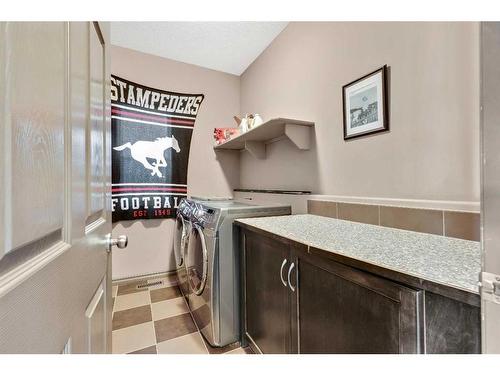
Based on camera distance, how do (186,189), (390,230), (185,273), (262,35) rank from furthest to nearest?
(186,189) < (262,35) < (185,273) < (390,230)

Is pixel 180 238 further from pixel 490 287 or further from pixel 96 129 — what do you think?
pixel 490 287

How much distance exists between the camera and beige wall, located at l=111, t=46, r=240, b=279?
2375mm

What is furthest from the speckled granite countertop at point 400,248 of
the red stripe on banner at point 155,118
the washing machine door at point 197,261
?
the red stripe on banner at point 155,118

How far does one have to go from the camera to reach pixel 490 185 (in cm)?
43

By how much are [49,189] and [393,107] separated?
1.47 metres

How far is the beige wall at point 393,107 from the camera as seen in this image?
3.11ft

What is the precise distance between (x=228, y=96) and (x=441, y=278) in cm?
285

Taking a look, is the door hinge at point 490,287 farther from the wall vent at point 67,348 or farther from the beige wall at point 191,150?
the beige wall at point 191,150

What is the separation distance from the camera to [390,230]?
1.11 m

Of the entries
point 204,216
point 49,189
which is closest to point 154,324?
point 204,216

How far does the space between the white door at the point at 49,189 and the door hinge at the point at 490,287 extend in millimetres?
795

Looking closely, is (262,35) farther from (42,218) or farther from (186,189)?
(42,218)

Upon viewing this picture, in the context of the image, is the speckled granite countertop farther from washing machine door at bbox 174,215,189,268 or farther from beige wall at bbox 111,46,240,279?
beige wall at bbox 111,46,240,279
